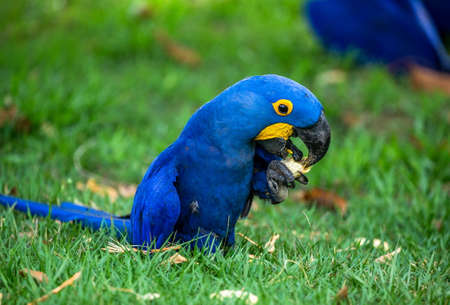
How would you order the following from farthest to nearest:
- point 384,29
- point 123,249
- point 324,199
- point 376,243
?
point 384,29, point 324,199, point 376,243, point 123,249

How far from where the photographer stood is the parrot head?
1799 mm

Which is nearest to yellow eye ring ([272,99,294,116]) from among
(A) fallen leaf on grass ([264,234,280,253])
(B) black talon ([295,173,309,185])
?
(B) black talon ([295,173,309,185])

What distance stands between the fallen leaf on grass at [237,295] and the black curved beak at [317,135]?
0.59 metres

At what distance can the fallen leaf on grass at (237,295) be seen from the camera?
1.62 metres

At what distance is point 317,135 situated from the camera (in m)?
1.86

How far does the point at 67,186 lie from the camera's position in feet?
9.39

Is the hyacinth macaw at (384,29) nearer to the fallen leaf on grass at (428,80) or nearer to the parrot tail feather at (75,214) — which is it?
the fallen leaf on grass at (428,80)

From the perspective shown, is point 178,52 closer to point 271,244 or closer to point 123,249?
point 271,244

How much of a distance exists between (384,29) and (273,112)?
3540 millimetres

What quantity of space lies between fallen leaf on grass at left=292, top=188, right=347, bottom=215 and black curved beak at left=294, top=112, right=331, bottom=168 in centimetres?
116

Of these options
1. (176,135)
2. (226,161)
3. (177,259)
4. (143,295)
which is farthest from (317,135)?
(176,135)

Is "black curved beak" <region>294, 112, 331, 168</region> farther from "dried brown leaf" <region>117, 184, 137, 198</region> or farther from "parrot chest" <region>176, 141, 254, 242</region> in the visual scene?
"dried brown leaf" <region>117, 184, 137, 198</region>

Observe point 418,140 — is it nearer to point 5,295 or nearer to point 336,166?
point 336,166

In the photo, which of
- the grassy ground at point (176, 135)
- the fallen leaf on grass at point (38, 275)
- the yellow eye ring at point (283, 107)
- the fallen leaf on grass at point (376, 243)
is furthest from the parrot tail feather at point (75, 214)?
the fallen leaf on grass at point (376, 243)
